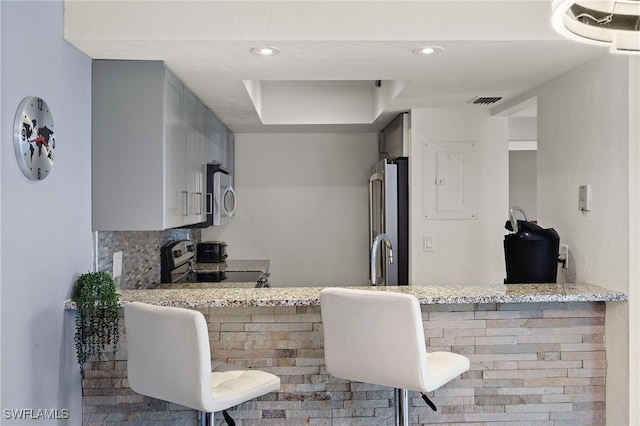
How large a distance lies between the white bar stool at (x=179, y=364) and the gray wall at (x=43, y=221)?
357mm

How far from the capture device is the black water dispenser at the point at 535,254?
2.64 metres

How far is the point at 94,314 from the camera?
2.22 metres

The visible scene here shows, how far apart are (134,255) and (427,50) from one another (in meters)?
2.02

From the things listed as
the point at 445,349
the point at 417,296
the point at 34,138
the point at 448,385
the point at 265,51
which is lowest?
the point at 448,385

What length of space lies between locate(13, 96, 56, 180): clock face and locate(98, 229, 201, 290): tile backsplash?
663 mm

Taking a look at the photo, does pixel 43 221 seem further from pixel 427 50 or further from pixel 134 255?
pixel 427 50

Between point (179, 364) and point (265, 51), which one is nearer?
point (179, 364)

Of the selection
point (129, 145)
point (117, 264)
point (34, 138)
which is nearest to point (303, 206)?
point (117, 264)

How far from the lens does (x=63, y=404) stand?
2.17m

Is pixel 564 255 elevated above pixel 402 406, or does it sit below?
above

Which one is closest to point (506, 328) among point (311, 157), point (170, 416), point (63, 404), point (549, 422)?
point (549, 422)

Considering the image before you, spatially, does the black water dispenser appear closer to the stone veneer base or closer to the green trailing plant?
the stone veneer base

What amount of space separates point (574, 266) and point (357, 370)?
4.65 ft

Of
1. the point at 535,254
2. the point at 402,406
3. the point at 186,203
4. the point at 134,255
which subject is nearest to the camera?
the point at 402,406
